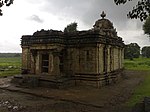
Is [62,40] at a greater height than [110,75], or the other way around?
[62,40]

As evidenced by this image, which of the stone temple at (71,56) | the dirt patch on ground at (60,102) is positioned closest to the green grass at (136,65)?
the stone temple at (71,56)

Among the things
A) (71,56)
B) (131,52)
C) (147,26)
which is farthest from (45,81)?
(131,52)

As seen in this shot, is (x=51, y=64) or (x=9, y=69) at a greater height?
(x=51, y=64)

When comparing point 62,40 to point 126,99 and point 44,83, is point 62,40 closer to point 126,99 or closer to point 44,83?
point 44,83

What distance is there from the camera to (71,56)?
19.3 metres

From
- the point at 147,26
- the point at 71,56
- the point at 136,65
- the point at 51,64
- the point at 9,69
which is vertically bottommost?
the point at 9,69

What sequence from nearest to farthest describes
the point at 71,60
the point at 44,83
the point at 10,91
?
the point at 10,91 → the point at 44,83 → the point at 71,60

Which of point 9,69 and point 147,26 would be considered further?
point 147,26

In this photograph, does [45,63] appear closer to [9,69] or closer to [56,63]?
[56,63]

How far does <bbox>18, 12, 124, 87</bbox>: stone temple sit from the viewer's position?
18156 millimetres

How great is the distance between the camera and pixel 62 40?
18.8 metres

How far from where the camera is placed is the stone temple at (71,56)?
1816 cm

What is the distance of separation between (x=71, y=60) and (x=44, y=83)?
2.96m

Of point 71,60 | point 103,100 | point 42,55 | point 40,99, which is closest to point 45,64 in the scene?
point 42,55
